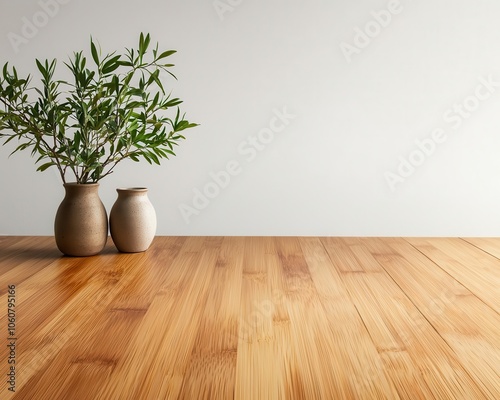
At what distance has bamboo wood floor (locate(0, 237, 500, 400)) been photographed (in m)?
1.48

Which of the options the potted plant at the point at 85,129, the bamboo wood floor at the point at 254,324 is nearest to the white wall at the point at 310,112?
the bamboo wood floor at the point at 254,324

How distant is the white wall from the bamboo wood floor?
0.43 metres

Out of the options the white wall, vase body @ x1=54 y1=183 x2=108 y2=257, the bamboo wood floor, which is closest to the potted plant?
vase body @ x1=54 y1=183 x2=108 y2=257

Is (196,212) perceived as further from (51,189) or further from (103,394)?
(103,394)

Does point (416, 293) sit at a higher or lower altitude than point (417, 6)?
lower

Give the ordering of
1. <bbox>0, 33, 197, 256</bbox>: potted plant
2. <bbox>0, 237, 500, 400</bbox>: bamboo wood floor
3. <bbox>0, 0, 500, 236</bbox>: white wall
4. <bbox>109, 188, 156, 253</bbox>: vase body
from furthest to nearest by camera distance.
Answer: <bbox>0, 0, 500, 236</bbox>: white wall
<bbox>109, 188, 156, 253</bbox>: vase body
<bbox>0, 33, 197, 256</bbox>: potted plant
<bbox>0, 237, 500, 400</bbox>: bamboo wood floor

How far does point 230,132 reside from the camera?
11.2ft

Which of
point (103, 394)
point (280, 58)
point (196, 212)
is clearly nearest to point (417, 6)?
point (280, 58)

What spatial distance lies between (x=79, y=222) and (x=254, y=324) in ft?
4.08

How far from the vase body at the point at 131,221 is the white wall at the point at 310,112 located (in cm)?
50

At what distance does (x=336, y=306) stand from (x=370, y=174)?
1.46 m

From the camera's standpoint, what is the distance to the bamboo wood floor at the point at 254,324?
4.84 feet

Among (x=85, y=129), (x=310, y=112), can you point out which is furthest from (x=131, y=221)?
(x=310, y=112)

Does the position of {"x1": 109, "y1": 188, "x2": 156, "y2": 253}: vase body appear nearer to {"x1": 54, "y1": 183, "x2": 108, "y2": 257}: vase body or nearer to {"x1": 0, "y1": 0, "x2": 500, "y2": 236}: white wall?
{"x1": 54, "y1": 183, "x2": 108, "y2": 257}: vase body
